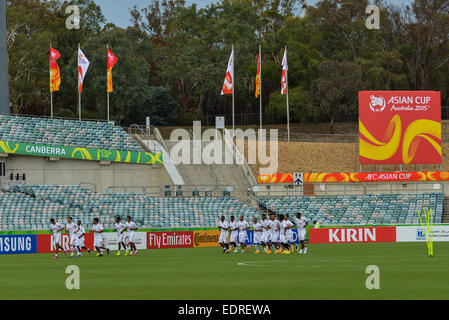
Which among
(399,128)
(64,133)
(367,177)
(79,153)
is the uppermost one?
(64,133)

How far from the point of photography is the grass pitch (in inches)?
749

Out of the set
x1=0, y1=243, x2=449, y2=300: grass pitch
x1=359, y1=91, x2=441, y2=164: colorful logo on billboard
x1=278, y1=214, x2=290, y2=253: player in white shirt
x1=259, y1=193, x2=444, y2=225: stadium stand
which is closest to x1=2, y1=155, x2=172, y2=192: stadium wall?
x1=259, y1=193, x2=444, y2=225: stadium stand

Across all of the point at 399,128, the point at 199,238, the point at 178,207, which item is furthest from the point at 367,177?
the point at 199,238

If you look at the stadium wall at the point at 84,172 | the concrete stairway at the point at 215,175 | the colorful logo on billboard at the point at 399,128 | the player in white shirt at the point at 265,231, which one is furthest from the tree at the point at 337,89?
the player in white shirt at the point at 265,231

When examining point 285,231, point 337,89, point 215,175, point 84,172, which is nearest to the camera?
point 285,231

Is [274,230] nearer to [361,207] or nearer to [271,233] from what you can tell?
[271,233]

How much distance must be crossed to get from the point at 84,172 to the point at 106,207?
7.75m

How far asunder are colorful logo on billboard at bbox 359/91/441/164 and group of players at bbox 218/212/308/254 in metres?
22.3

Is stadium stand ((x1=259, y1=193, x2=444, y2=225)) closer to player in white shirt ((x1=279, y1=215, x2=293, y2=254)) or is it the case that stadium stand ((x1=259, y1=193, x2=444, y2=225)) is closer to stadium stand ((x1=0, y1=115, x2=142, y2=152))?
stadium stand ((x1=0, y1=115, x2=142, y2=152))

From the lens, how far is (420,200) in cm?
5841

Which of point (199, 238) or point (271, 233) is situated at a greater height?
point (271, 233)

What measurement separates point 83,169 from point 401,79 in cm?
4183

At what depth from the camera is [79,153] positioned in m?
59.6

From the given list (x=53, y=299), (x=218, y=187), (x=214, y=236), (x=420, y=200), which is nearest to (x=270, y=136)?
(x=218, y=187)
